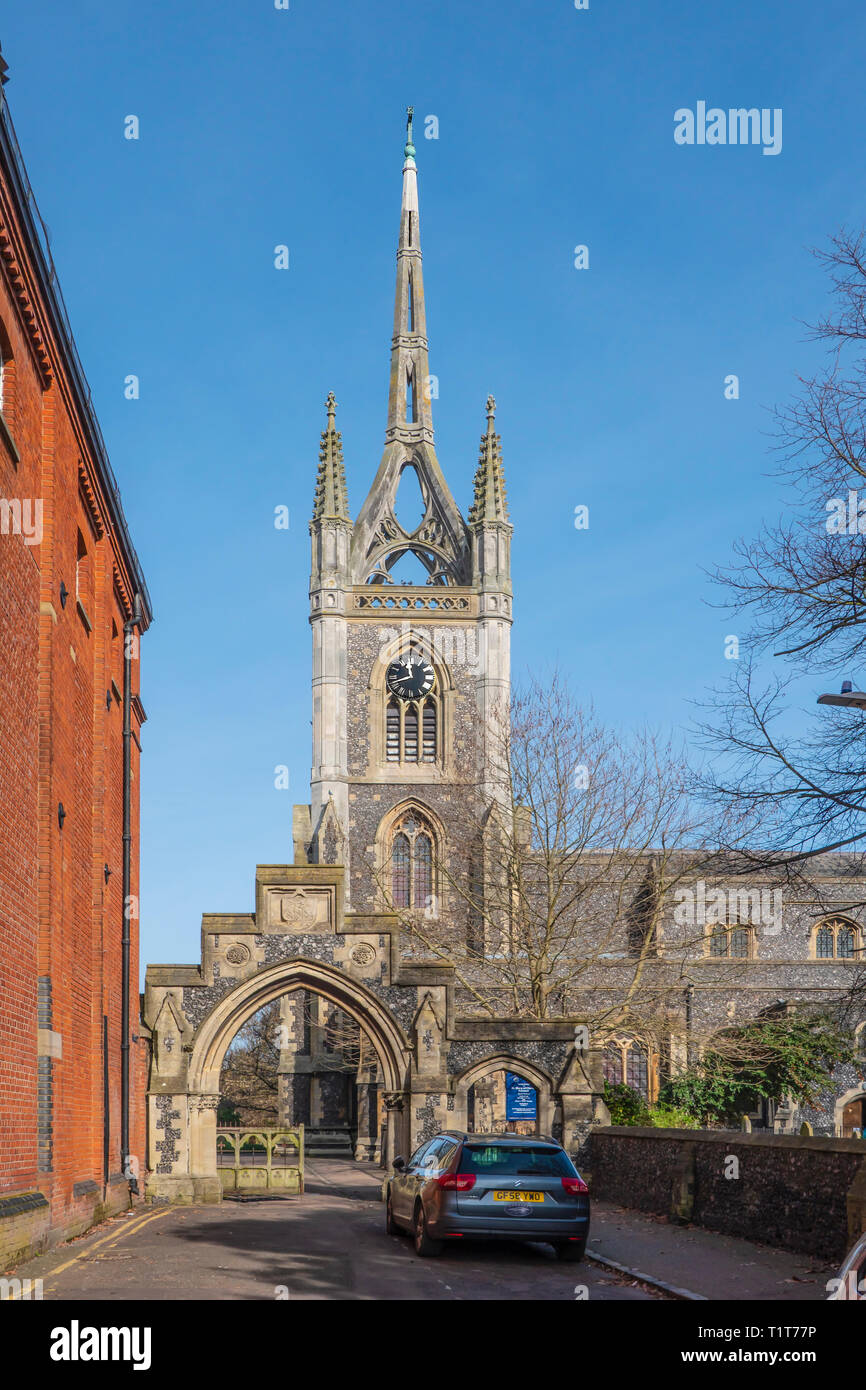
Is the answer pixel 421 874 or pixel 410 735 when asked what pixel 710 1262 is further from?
pixel 410 735

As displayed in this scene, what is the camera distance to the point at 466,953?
38.5m

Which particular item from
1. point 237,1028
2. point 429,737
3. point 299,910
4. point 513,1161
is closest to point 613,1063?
point 429,737

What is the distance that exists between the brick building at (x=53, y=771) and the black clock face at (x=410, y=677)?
32822mm

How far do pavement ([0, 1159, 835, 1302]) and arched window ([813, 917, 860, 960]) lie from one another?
35573 millimetres

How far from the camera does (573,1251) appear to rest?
15406 mm

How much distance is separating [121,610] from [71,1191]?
1052cm

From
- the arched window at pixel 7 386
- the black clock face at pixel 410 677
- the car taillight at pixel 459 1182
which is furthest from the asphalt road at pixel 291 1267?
the black clock face at pixel 410 677

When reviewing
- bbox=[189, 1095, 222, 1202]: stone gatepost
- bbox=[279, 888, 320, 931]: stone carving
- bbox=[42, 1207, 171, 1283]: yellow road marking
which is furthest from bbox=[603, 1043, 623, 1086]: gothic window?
bbox=[42, 1207, 171, 1283]: yellow road marking

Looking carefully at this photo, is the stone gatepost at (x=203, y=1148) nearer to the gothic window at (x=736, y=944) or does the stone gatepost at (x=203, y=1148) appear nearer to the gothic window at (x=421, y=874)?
the gothic window at (x=421, y=874)

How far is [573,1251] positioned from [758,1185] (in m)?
2.10

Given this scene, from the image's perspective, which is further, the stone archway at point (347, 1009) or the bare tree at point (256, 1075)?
the bare tree at point (256, 1075)

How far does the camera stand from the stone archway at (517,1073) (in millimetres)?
26922
